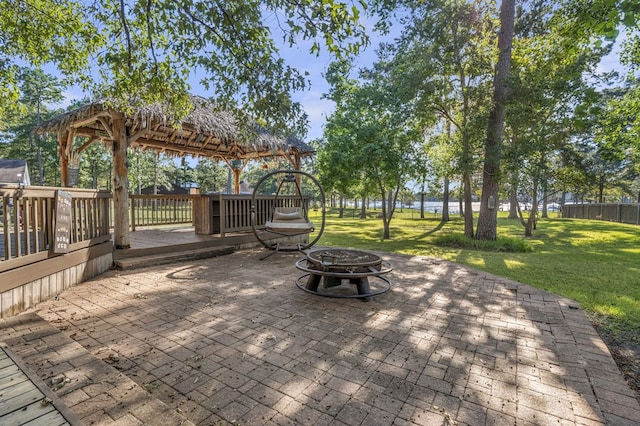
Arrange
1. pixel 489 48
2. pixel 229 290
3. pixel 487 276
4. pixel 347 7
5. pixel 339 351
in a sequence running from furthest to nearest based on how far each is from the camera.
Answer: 1. pixel 489 48
2. pixel 487 276
3. pixel 229 290
4. pixel 347 7
5. pixel 339 351

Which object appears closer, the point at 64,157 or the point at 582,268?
the point at 582,268

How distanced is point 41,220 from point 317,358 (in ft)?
11.1

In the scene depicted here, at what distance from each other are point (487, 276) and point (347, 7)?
4.40 metres

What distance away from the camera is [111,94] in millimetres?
4051

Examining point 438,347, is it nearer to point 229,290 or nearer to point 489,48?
point 229,290

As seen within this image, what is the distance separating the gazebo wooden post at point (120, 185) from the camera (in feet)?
16.5

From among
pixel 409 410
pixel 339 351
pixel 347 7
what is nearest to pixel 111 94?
pixel 347 7

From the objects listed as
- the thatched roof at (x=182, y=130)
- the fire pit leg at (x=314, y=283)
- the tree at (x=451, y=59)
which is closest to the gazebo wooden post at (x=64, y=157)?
the thatched roof at (x=182, y=130)

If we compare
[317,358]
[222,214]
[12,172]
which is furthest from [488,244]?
[12,172]

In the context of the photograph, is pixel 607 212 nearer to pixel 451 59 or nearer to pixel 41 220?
pixel 451 59

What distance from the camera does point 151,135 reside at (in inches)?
299

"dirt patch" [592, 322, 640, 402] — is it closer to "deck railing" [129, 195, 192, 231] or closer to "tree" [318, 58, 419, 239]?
"tree" [318, 58, 419, 239]

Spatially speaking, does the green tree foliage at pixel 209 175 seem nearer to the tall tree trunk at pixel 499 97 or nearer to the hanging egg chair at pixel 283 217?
the hanging egg chair at pixel 283 217

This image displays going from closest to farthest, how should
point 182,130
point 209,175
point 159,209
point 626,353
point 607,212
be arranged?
point 626,353 → point 182,130 → point 159,209 → point 607,212 → point 209,175
